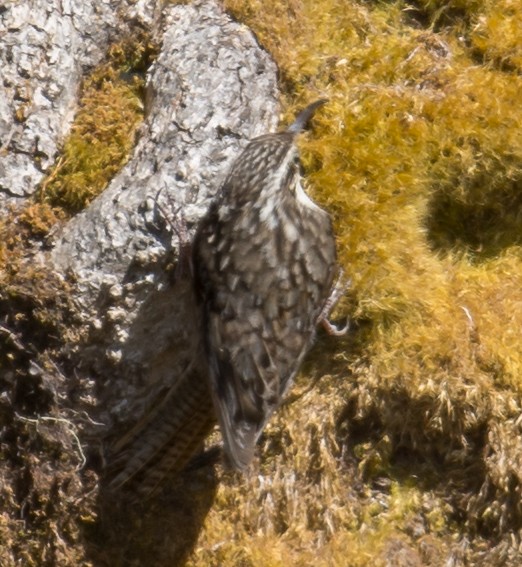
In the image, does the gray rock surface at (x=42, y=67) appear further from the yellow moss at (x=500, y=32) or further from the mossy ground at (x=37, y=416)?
the yellow moss at (x=500, y=32)

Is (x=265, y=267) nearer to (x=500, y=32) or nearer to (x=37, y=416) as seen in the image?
(x=37, y=416)

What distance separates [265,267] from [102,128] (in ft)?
2.85

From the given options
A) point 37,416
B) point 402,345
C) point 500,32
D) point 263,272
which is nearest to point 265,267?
point 263,272

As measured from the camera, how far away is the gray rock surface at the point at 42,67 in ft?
15.8

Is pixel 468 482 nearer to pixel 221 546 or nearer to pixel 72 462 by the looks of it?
pixel 221 546

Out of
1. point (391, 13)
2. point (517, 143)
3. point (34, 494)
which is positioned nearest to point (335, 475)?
point (34, 494)

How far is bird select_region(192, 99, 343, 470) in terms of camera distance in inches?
178

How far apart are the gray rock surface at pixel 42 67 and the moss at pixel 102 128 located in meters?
0.05

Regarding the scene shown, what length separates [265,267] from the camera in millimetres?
4605

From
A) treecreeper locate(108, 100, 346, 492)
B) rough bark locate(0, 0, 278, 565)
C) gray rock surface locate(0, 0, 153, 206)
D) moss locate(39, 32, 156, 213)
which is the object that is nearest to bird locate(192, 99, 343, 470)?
treecreeper locate(108, 100, 346, 492)

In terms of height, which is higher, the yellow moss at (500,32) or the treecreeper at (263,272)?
the yellow moss at (500,32)

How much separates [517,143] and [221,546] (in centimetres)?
188

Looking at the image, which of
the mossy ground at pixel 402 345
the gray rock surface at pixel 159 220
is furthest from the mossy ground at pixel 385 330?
the gray rock surface at pixel 159 220

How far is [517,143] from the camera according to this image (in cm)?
480
